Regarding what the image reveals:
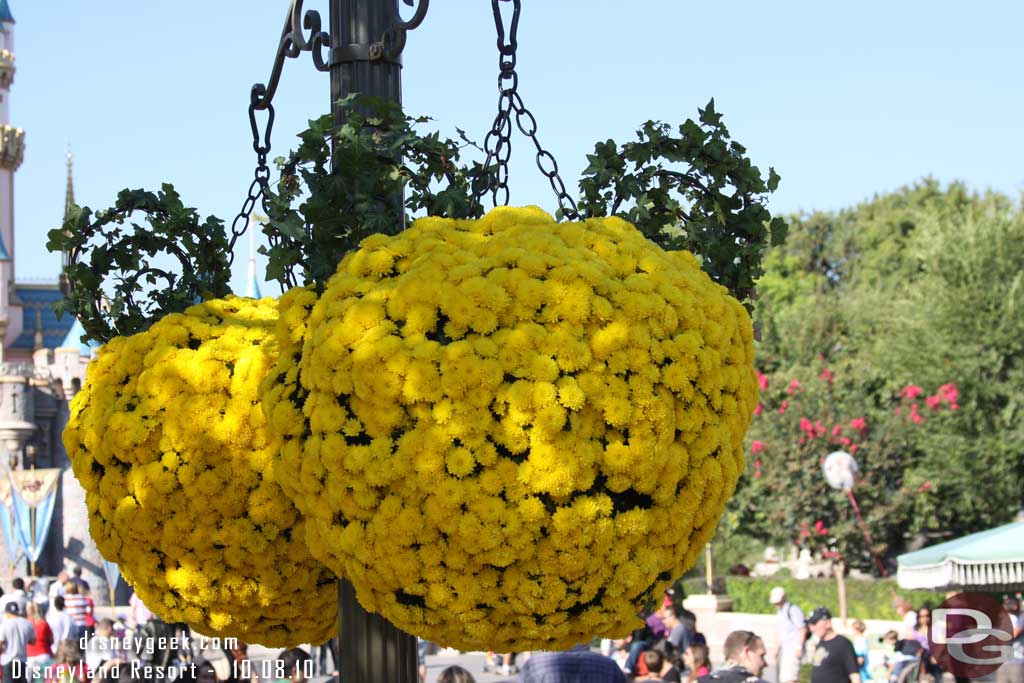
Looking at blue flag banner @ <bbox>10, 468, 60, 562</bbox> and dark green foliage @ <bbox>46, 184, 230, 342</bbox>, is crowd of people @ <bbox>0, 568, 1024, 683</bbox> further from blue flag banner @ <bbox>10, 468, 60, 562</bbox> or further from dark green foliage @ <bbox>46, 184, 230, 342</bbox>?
blue flag banner @ <bbox>10, 468, 60, 562</bbox>

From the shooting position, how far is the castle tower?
3956cm

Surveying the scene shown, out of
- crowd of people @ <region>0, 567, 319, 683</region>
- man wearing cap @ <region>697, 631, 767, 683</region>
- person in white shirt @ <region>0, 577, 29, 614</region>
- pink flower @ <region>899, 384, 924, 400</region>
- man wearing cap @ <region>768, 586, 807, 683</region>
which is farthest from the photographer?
pink flower @ <region>899, 384, 924, 400</region>

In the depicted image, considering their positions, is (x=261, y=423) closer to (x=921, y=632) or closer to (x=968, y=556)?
(x=921, y=632)

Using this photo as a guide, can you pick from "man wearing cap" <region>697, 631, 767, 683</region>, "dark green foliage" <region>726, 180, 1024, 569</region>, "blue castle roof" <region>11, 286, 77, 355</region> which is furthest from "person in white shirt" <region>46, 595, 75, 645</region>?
"blue castle roof" <region>11, 286, 77, 355</region>

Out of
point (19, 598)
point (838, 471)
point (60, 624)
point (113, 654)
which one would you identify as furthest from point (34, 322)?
point (113, 654)

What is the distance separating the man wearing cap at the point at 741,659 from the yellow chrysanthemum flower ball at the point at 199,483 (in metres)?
4.32

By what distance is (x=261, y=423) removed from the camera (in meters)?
2.71

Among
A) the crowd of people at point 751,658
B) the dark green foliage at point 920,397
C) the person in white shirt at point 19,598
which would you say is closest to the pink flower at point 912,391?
the dark green foliage at point 920,397

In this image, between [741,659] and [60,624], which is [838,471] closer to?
[60,624]

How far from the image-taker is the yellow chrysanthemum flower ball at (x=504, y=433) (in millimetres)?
2262

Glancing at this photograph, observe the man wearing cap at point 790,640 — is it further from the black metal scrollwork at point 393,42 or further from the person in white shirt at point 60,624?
the black metal scrollwork at point 393,42

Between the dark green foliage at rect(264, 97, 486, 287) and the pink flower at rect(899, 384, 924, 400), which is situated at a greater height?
the pink flower at rect(899, 384, 924, 400)

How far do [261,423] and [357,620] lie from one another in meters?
0.42

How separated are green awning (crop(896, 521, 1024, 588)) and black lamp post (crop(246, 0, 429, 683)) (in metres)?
10.8
